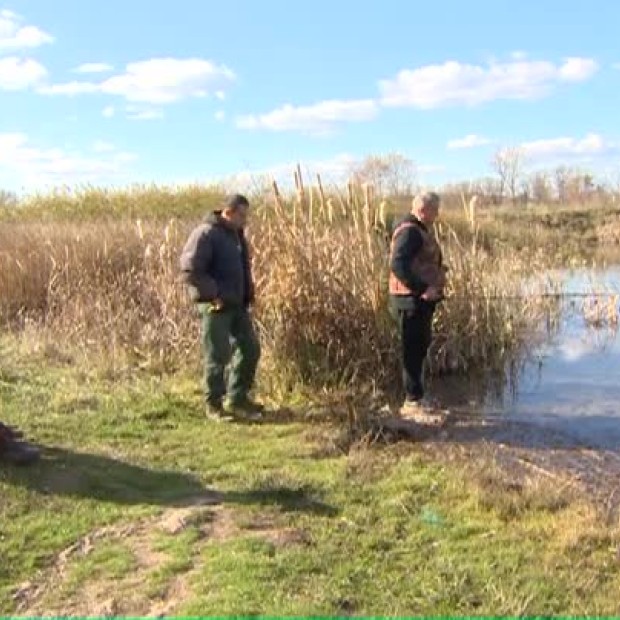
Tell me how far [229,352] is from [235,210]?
1.26 m

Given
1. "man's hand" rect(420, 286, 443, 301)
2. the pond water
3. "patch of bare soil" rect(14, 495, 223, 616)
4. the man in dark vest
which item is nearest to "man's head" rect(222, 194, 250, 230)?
the man in dark vest

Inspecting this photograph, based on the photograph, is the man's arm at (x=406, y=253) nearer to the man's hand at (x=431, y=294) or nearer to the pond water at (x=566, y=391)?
the man's hand at (x=431, y=294)

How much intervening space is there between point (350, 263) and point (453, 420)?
1.86m

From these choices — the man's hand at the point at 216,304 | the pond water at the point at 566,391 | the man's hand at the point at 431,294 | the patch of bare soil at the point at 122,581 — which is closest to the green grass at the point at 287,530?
the patch of bare soil at the point at 122,581

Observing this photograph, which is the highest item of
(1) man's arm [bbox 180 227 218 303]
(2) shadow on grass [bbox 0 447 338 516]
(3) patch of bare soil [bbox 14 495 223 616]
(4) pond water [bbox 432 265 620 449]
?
(1) man's arm [bbox 180 227 218 303]

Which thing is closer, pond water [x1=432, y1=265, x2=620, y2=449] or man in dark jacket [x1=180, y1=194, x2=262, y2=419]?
man in dark jacket [x1=180, y1=194, x2=262, y2=419]

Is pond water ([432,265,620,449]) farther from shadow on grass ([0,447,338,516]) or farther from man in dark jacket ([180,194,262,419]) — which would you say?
shadow on grass ([0,447,338,516])

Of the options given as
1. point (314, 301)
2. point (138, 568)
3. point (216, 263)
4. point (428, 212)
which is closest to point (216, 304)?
point (216, 263)

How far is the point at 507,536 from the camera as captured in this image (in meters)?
5.02

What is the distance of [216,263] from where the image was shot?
8.04 metres

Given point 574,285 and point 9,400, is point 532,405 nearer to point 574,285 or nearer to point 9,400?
point 9,400

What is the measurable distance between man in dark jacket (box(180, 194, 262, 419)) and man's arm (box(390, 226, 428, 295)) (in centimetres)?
134

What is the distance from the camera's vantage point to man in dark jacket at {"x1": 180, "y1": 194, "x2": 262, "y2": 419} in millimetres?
7926

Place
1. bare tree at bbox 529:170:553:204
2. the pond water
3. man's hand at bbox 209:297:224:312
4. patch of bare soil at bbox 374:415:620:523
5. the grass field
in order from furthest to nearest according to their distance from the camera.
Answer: bare tree at bbox 529:170:553:204 < the pond water < man's hand at bbox 209:297:224:312 < patch of bare soil at bbox 374:415:620:523 < the grass field
